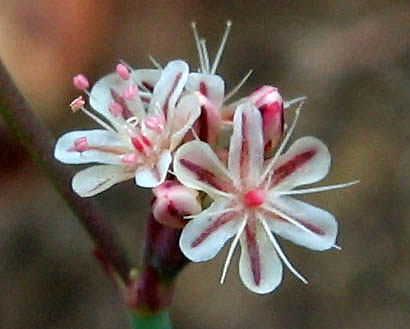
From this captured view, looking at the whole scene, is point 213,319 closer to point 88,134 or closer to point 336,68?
point 336,68

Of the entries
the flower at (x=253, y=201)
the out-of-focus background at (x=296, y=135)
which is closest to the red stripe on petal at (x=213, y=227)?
the flower at (x=253, y=201)

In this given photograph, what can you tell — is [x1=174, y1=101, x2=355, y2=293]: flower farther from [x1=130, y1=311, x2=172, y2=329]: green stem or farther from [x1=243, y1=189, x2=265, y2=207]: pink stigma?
[x1=130, y1=311, x2=172, y2=329]: green stem

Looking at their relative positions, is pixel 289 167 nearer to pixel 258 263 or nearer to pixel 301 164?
pixel 301 164

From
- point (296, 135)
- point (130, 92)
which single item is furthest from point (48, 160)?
point (296, 135)

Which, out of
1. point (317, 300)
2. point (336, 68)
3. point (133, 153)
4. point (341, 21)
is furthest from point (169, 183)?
point (341, 21)

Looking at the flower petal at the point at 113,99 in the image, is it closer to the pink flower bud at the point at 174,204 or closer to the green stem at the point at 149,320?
the pink flower bud at the point at 174,204

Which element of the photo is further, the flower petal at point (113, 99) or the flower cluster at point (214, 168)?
the flower petal at point (113, 99)

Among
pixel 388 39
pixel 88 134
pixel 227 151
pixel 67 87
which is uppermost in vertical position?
pixel 88 134

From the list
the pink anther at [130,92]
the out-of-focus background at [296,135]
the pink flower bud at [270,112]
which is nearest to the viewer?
the pink flower bud at [270,112]
